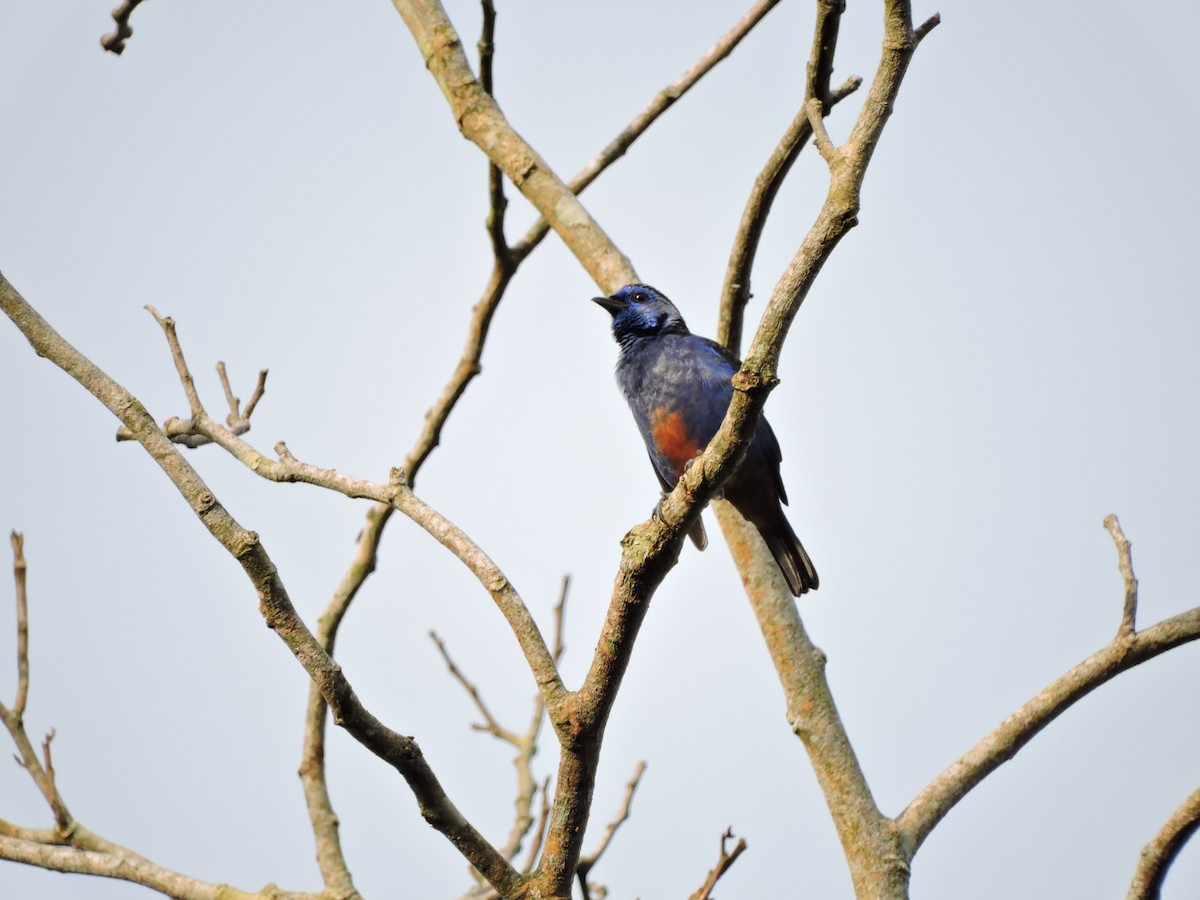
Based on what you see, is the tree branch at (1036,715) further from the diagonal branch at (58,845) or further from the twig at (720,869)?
the diagonal branch at (58,845)

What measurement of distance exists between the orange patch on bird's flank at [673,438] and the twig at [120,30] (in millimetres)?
2880

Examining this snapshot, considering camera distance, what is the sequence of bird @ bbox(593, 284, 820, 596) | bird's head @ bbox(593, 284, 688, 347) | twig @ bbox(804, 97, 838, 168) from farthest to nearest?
bird's head @ bbox(593, 284, 688, 347) < bird @ bbox(593, 284, 820, 596) < twig @ bbox(804, 97, 838, 168)

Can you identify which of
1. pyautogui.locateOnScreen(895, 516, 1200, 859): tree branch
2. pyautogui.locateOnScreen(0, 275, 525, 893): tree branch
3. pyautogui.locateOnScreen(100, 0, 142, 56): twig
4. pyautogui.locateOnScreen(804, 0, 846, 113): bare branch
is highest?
pyautogui.locateOnScreen(100, 0, 142, 56): twig

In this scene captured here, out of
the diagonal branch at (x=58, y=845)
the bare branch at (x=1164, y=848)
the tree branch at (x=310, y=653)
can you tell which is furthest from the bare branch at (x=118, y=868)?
the bare branch at (x=1164, y=848)

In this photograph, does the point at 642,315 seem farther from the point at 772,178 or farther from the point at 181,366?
the point at 181,366

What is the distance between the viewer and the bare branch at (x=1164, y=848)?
117 inches

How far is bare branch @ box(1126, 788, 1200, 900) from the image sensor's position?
117 inches

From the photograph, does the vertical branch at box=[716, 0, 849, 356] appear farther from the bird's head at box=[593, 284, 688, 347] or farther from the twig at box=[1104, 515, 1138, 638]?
the twig at box=[1104, 515, 1138, 638]

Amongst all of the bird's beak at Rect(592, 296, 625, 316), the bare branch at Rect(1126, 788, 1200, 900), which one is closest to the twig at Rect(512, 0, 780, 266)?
the bird's beak at Rect(592, 296, 625, 316)

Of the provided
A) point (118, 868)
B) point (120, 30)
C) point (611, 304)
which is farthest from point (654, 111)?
point (118, 868)

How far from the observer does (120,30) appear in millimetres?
4746

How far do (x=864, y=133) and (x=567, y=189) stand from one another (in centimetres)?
220

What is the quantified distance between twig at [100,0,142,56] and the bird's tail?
356 centimetres

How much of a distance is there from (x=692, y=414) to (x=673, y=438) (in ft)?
0.54
